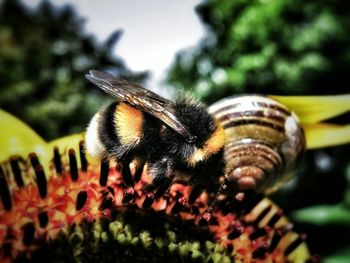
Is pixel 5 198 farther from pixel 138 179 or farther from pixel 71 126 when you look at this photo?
pixel 71 126

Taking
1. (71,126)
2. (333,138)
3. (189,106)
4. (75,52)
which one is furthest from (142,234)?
(75,52)

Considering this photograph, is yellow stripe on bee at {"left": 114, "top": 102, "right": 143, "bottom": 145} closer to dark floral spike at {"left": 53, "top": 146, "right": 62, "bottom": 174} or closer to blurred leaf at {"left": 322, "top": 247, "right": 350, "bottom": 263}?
dark floral spike at {"left": 53, "top": 146, "right": 62, "bottom": 174}

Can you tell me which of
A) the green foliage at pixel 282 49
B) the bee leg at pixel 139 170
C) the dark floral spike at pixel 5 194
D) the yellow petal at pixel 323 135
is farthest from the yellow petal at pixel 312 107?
the green foliage at pixel 282 49

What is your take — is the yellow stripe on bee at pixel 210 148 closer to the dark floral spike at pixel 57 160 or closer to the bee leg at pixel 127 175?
the bee leg at pixel 127 175

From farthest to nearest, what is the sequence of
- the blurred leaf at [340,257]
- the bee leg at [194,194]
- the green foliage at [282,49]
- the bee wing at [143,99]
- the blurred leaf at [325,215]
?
the green foliage at [282,49]
the blurred leaf at [325,215]
the blurred leaf at [340,257]
the bee leg at [194,194]
the bee wing at [143,99]

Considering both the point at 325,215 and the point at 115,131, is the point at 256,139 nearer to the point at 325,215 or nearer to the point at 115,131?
the point at 115,131
